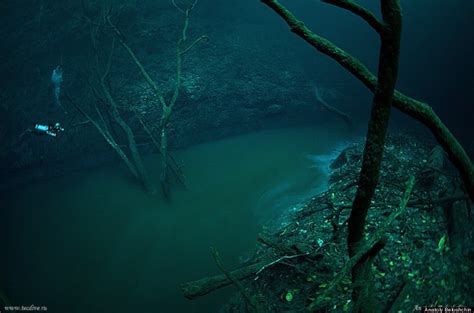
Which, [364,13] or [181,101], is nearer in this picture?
[364,13]

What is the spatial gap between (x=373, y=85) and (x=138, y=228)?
8860 millimetres

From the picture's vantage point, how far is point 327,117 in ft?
57.6

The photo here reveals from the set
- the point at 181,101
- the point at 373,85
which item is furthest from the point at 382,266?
the point at 181,101

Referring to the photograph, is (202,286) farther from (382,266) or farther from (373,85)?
(373,85)

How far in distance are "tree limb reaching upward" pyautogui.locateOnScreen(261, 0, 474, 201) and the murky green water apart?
228 inches

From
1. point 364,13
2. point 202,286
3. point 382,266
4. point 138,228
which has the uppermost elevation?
point 364,13

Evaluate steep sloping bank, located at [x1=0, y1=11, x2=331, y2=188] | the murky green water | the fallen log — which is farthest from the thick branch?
steep sloping bank, located at [x1=0, y1=11, x2=331, y2=188]

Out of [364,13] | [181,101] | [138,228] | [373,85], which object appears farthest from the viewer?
[181,101]

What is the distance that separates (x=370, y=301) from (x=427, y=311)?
162 cm

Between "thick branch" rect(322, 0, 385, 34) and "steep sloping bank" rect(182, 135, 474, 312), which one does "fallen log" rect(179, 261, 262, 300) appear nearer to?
"steep sloping bank" rect(182, 135, 474, 312)

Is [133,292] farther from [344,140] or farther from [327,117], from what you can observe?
[327,117]

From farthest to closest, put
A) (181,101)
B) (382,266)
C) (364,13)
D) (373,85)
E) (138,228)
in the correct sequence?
(181,101) → (138,228) → (382,266) → (373,85) → (364,13)

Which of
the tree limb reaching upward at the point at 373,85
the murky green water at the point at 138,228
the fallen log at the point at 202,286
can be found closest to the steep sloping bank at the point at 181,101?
the murky green water at the point at 138,228

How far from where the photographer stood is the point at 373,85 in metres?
2.71
